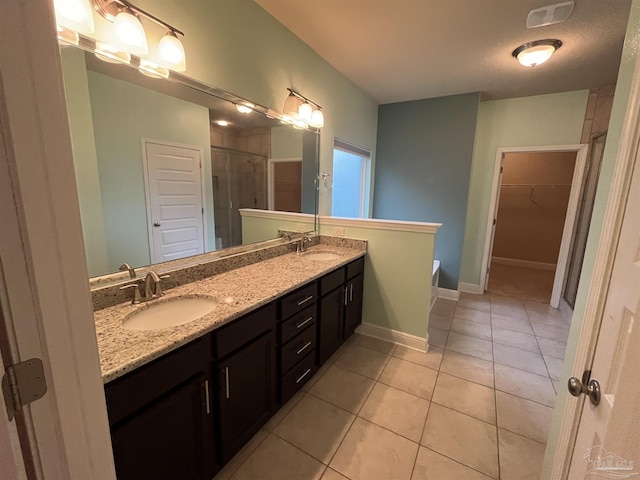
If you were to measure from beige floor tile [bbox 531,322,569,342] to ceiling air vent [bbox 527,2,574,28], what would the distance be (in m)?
2.71

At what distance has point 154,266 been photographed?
4.74 feet

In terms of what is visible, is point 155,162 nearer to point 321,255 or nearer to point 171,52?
point 171,52

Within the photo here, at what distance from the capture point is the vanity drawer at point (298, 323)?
5.25ft

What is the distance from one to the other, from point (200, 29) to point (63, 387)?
180cm

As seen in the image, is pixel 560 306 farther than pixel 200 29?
Yes

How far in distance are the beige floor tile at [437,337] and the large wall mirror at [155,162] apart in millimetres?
2032

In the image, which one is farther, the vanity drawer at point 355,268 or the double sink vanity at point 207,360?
the vanity drawer at point 355,268

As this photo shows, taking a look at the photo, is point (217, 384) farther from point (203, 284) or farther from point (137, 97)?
point (137, 97)

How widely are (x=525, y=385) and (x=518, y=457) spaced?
74 centimetres

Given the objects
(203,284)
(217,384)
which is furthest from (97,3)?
(217,384)

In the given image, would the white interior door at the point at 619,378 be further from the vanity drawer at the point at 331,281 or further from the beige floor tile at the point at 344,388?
the vanity drawer at the point at 331,281

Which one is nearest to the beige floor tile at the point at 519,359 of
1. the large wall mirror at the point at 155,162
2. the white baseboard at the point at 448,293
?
the white baseboard at the point at 448,293

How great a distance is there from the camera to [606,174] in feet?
3.00

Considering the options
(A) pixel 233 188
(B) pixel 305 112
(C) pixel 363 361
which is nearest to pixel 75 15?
(A) pixel 233 188
